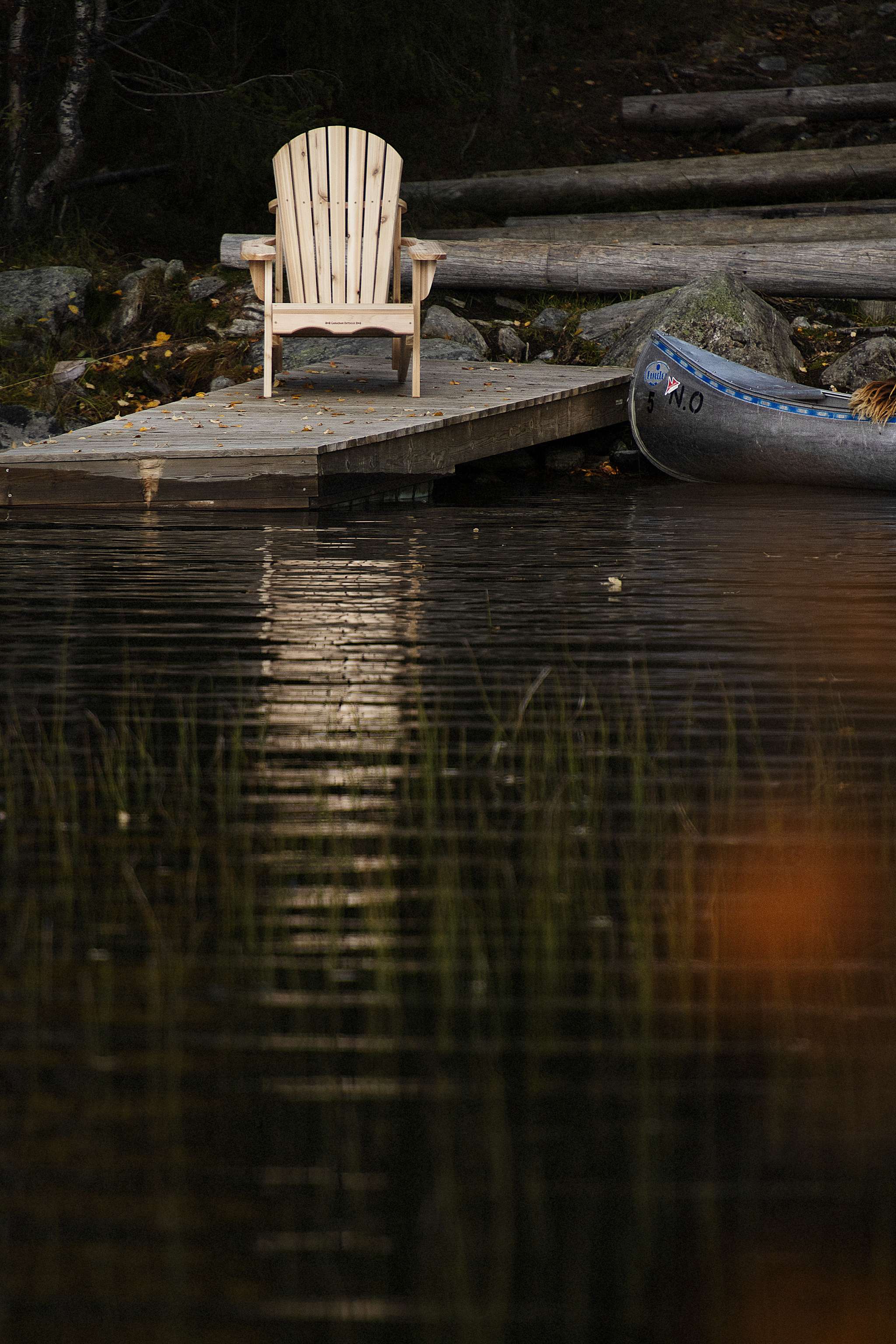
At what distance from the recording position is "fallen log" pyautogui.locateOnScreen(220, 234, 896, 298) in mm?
8766

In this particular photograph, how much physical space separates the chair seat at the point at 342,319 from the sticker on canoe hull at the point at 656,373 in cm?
145

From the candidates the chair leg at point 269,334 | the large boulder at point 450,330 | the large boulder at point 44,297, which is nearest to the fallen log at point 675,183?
the large boulder at point 450,330

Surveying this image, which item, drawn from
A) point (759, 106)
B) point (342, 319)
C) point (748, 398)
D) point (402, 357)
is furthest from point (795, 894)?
point (759, 106)

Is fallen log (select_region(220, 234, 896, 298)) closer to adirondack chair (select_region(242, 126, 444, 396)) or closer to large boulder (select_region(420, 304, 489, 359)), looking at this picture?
large boulder (select_region(420, 304, 489, 359))

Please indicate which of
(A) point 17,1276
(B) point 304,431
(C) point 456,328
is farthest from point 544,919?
(C) point 456,328

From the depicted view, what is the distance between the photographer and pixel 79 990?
164 centimetres

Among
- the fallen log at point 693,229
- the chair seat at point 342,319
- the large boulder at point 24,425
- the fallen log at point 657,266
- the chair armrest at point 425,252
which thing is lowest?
the large boulder at point 24,425

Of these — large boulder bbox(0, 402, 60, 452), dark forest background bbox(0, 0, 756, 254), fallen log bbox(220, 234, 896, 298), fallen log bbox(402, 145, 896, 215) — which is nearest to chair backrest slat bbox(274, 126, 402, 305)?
large boulder bbox(0, 402, 60, 452)

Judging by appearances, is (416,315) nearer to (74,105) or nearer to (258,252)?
(258,252)

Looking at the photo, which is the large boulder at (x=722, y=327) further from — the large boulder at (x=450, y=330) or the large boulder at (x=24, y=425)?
the large boulder at (x=24, y=425)

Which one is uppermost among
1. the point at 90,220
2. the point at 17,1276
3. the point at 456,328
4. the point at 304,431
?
the point at 90,220

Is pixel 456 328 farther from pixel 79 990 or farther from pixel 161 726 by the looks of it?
pixel 79 990

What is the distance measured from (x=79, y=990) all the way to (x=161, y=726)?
1.16 m

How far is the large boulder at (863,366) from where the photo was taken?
841cm
